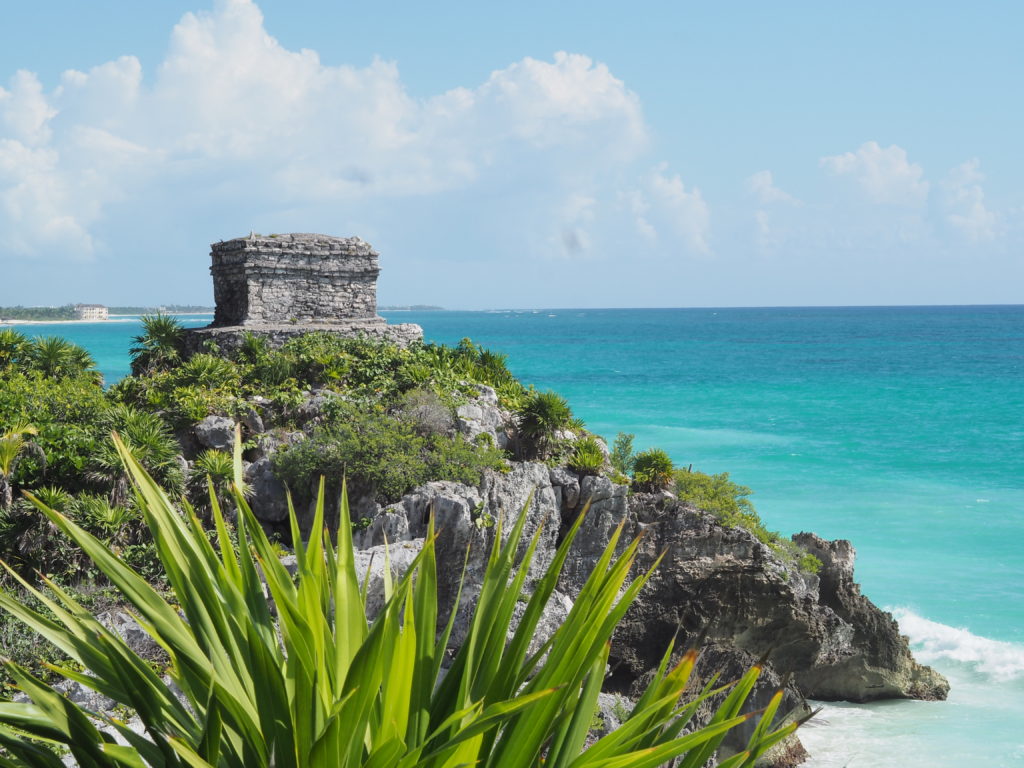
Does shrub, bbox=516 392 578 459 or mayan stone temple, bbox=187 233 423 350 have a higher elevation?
mayan stone temple, bbox=187 233 423 350

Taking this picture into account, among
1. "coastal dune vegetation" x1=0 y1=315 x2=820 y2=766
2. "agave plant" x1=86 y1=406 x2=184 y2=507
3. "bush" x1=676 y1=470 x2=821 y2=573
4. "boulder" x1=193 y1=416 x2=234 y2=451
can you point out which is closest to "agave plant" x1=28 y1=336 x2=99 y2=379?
"coastal dune vegetation" x1=0 y1=315 x2=820 y2=766

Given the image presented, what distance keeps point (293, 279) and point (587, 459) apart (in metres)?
6.80

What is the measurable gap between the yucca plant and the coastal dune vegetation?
1cm

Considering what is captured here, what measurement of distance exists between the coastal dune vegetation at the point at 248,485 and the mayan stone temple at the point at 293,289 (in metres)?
0.48

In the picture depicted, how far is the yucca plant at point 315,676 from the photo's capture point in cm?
274

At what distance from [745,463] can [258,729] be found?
29881mm

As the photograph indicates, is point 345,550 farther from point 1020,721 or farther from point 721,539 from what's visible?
point 1020,721

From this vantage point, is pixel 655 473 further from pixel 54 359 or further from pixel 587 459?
pixel 54 359

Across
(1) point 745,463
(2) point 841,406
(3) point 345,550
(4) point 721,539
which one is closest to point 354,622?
(3) point 345,550

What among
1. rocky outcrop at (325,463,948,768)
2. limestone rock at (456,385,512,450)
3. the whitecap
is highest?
limestone rock at (456,385,512,450)

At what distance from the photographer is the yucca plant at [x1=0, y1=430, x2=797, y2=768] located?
274 centimetres

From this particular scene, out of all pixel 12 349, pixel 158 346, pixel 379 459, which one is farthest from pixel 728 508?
pixel 12 349

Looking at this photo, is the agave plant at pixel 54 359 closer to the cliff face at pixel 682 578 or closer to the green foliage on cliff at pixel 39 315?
the cliff face at pixel 682 578

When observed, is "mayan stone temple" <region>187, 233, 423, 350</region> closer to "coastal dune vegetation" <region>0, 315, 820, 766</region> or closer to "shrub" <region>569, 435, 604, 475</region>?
"coastal dune vegetation" <region>0, 315, 820, 766</region>
